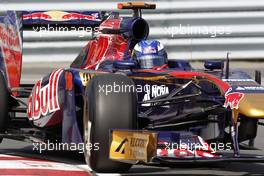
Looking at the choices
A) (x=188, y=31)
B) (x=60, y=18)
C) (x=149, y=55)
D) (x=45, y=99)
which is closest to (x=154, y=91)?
(x=149, y=55)

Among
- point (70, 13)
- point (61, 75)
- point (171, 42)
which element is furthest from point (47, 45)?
point (61, 75)

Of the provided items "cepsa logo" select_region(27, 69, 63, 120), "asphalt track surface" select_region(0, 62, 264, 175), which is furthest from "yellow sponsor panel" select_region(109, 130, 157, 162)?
"cepsa logo" select_region(27, 69, 63, 120)

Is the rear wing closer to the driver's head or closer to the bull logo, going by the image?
the driver's head

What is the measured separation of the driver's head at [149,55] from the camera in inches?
351

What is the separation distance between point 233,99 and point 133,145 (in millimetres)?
1055

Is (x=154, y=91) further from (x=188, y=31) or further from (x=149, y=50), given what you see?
(x=188, y=31)

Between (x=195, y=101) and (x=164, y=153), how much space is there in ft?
3.02

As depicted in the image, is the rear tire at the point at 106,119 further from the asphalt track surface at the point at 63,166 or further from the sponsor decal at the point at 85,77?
the sponsor decal at the point at 85,77

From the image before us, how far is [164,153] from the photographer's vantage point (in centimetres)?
721

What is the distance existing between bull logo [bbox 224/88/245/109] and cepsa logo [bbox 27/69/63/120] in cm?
153

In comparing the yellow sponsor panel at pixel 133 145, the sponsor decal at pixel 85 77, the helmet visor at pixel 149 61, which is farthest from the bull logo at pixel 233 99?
the helmet visor at pixel 149 61

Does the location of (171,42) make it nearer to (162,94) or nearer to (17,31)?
(17,31)

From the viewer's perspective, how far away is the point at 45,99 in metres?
8.33

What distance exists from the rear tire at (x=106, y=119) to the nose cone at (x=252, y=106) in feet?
2.79
